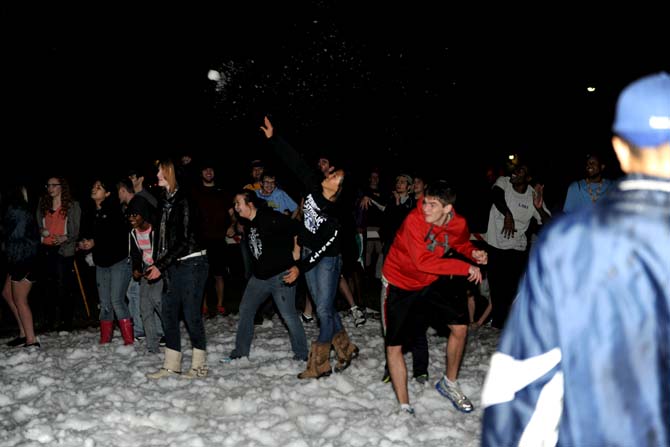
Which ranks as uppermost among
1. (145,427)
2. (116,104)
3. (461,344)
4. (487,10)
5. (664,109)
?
(487,10)

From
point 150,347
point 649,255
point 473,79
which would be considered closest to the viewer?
point 649,255

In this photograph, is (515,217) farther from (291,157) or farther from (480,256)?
(291,157)

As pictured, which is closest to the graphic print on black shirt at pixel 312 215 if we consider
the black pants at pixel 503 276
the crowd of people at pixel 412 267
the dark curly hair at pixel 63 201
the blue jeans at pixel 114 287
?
the crowd of people at pixel 412 267

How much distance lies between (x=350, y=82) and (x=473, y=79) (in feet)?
24.4

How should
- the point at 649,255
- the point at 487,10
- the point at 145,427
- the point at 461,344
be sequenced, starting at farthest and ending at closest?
the point at 487,10, the point at 461,344, the point at 145,427, the point at 649,255

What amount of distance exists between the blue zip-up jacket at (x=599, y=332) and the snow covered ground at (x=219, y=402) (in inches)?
127

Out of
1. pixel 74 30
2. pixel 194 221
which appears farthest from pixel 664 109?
pixel 74 30

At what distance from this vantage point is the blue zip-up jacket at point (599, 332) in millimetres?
1833

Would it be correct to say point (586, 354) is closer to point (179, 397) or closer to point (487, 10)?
point (179, 397)

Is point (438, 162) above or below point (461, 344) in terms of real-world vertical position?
above

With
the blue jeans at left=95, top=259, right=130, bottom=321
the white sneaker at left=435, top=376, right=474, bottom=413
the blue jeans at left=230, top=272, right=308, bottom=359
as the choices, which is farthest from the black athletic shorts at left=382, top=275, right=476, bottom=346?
the blue jeans at left=95, top=259, right=130, bottom=321

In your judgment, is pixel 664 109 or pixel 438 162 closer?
pixel 664 109

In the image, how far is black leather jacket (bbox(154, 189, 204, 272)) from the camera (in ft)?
20.6

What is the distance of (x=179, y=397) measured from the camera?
6016 millimetres
